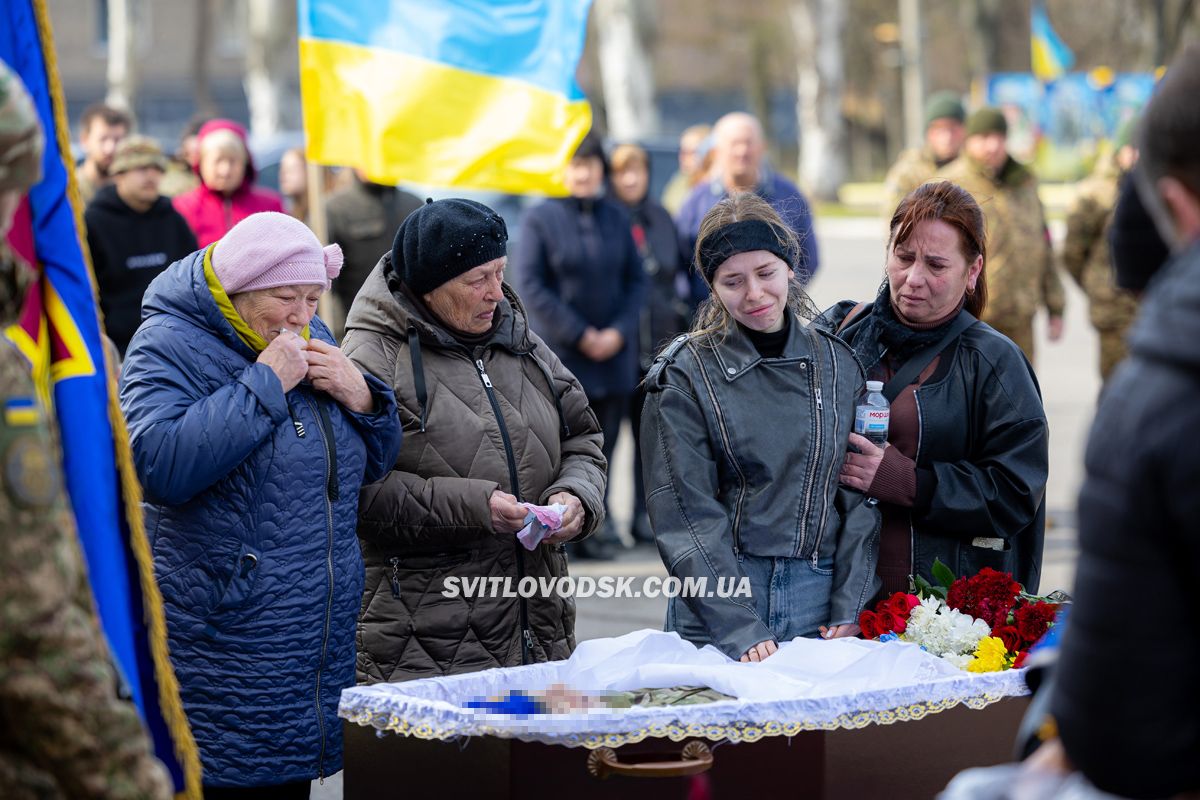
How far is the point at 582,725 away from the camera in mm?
3203

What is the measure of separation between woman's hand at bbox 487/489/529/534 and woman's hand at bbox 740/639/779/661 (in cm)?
65

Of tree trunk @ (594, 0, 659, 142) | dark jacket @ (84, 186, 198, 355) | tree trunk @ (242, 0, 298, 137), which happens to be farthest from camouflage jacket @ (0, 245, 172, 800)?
tree trunk @ (242, 0, 298, 137)

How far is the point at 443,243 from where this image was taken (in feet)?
13.2

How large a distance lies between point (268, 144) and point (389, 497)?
11.4m

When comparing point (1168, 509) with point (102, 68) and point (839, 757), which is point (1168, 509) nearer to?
point (839, 757)

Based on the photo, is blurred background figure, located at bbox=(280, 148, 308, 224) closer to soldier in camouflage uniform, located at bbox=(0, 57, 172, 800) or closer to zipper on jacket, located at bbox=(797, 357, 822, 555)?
zipper on jacket, located at bbox=(797, 357, 822, 555)

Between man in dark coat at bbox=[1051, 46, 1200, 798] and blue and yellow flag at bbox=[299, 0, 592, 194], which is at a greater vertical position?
blue and yellow flag at bbox=[299, 0, 592, 194]

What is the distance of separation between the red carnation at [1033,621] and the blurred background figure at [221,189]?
524 cm

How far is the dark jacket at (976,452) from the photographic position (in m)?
4.03

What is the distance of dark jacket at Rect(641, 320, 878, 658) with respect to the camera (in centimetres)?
380

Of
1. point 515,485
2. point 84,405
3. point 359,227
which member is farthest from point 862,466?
point 359,227

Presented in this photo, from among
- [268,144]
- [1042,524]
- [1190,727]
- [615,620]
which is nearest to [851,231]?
[268,144]

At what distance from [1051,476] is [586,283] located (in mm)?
3308

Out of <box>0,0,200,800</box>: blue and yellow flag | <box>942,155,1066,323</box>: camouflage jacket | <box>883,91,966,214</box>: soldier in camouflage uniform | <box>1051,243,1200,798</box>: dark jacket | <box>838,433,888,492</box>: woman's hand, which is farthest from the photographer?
<box>883,91,966,214</box>: soldier in camouflage uniform
